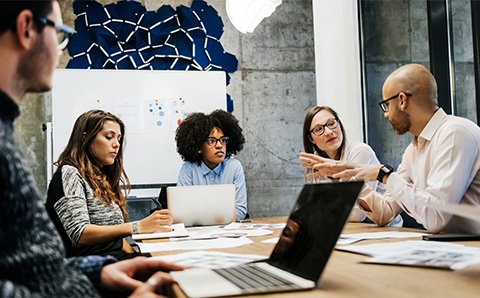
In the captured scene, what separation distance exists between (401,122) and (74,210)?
1601 millimetres

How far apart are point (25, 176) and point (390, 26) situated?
4858mm

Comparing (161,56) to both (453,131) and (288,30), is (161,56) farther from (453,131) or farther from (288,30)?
(453,131)

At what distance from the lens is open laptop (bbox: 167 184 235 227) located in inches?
114

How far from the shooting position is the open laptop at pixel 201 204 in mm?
2896

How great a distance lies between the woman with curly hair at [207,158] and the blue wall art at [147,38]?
0.95 m

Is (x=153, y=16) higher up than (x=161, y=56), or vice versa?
(x=153, y=16)

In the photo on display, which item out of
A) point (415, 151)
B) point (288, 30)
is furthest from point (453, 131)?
point (288, 30)

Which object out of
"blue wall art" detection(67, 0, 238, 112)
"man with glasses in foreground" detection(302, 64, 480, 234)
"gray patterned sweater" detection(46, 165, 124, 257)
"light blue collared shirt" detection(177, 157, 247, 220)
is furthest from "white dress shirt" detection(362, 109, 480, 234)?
"blue wall art" detection(67, 0, 238, 112)

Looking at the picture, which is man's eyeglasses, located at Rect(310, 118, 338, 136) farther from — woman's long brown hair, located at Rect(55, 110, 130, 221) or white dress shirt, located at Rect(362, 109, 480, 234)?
woman's long brown hair, located at Rect(55, 110, 130, 221)

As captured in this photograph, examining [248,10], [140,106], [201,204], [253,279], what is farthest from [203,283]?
[140,106]

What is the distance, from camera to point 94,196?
2.66 meters

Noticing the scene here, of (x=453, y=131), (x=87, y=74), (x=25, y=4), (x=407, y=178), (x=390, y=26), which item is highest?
(x=390, y=26)

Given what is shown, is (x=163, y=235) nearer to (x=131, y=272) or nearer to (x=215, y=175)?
(x=131, y=272)

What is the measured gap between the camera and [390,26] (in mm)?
5172
